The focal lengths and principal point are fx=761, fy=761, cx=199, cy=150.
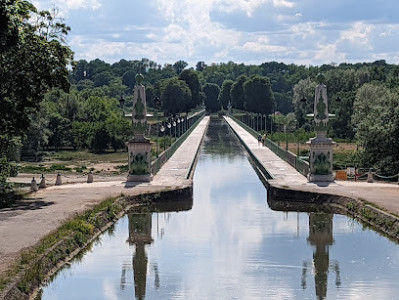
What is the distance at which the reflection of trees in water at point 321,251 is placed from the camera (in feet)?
68.8

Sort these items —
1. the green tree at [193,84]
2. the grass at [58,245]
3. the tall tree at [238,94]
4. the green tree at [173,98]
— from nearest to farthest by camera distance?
1. the grass at [58,245]
2. the green tree at [173,98]
3. the green tree at [193,84]
4. the tall tree at [238,94]

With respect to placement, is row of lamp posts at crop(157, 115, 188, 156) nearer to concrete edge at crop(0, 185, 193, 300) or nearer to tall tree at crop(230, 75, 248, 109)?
concrete edge at crop(0, 185, 193, 300)

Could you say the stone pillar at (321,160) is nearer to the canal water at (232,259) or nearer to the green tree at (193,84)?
the canal water at (232,259)

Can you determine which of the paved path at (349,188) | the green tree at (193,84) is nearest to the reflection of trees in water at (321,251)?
the paved path at (349,188)

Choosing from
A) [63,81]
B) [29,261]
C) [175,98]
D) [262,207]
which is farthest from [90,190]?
[175,98]

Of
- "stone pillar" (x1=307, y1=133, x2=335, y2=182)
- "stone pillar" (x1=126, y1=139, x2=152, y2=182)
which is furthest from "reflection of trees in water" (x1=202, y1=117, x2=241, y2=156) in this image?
"stone pillar" (x1=307, y1=133, x2=335, y2=182)

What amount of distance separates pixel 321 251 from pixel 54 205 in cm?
1170

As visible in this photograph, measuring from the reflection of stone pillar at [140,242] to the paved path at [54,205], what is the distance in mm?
2000

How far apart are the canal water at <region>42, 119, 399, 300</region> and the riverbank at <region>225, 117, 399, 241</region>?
0.66m

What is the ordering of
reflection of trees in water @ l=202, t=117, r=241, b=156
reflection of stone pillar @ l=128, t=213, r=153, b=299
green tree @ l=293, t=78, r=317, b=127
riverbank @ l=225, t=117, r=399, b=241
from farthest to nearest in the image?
1. green tree @ l=293, t=78, r=317, b=127
2. reflection of trees in water @ l=202, t=117, r=241, b=156
3. riverbank @ l=225, t=117, r=399, b=241
4. reflection of stone pillar @ l=128, t=213, r=153, b=299

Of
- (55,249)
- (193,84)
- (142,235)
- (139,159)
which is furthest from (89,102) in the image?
(55,249)

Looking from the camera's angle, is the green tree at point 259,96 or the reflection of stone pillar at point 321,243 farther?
the green tree at point 259,96

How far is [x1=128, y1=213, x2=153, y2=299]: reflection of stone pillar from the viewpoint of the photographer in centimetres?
2095

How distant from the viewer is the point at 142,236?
28.5 meters
